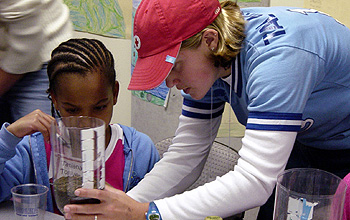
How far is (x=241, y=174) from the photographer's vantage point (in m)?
0.93

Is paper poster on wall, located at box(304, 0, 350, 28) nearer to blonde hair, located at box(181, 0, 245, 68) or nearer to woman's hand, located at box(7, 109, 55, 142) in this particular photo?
blonde hair, located at box(181, 0, 245, 68)

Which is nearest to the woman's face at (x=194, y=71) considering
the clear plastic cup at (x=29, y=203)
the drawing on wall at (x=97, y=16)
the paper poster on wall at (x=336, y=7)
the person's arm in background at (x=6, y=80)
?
the clear plastic cup at (x=29, y=203)

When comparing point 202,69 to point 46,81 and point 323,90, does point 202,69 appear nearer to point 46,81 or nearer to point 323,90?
point 323,90

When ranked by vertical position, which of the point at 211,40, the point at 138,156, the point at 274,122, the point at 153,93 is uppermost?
the point at 211,40

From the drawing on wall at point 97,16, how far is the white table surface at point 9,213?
123 cm

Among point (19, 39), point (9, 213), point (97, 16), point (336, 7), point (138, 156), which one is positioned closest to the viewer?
point (9, 213)

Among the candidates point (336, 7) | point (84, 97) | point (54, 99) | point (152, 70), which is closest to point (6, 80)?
point (54, 99)

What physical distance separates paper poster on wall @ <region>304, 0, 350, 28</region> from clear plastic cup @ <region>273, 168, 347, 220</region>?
121 cm

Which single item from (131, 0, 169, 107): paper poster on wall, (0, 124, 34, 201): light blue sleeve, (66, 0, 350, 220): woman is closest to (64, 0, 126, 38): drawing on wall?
(131, 0, 169, 107): paper poster on wall

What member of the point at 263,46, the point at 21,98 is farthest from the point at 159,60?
the point at 21,98

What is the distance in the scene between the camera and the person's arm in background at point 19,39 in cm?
119

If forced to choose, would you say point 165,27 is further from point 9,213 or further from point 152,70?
point 9,213

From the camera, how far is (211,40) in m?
1.04

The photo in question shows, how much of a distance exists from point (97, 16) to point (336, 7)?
1.18 metres
